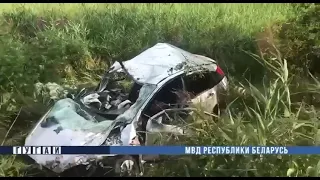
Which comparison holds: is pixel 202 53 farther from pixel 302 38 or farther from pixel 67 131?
pixel 67 131

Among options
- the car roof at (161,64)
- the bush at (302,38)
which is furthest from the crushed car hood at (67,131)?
the bush at (302,38)

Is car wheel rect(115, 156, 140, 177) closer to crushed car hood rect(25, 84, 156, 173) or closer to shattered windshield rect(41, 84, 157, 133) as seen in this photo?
crushed car hood rect(25, 84, 156, 173)

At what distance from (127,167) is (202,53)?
3.41 feet

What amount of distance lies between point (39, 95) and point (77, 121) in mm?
345

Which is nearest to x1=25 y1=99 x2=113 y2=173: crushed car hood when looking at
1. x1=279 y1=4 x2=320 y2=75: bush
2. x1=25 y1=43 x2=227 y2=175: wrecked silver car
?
x1=25 y1=43 x2=227 y2=175: wrecked silver car

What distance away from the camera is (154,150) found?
417cm

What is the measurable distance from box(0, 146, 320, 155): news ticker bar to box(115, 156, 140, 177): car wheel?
2.5 inches

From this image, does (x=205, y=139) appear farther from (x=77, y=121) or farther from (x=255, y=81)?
(x=77, y=121)

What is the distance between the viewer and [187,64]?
4184 millimetres

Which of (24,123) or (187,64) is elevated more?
(187,64)

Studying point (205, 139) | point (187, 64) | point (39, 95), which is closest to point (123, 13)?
point (187, 64)

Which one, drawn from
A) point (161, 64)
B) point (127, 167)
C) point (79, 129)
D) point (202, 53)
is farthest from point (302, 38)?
point (79, 129)

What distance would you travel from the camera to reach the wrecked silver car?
13.6 feet

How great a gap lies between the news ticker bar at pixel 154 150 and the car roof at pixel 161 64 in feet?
1.70
